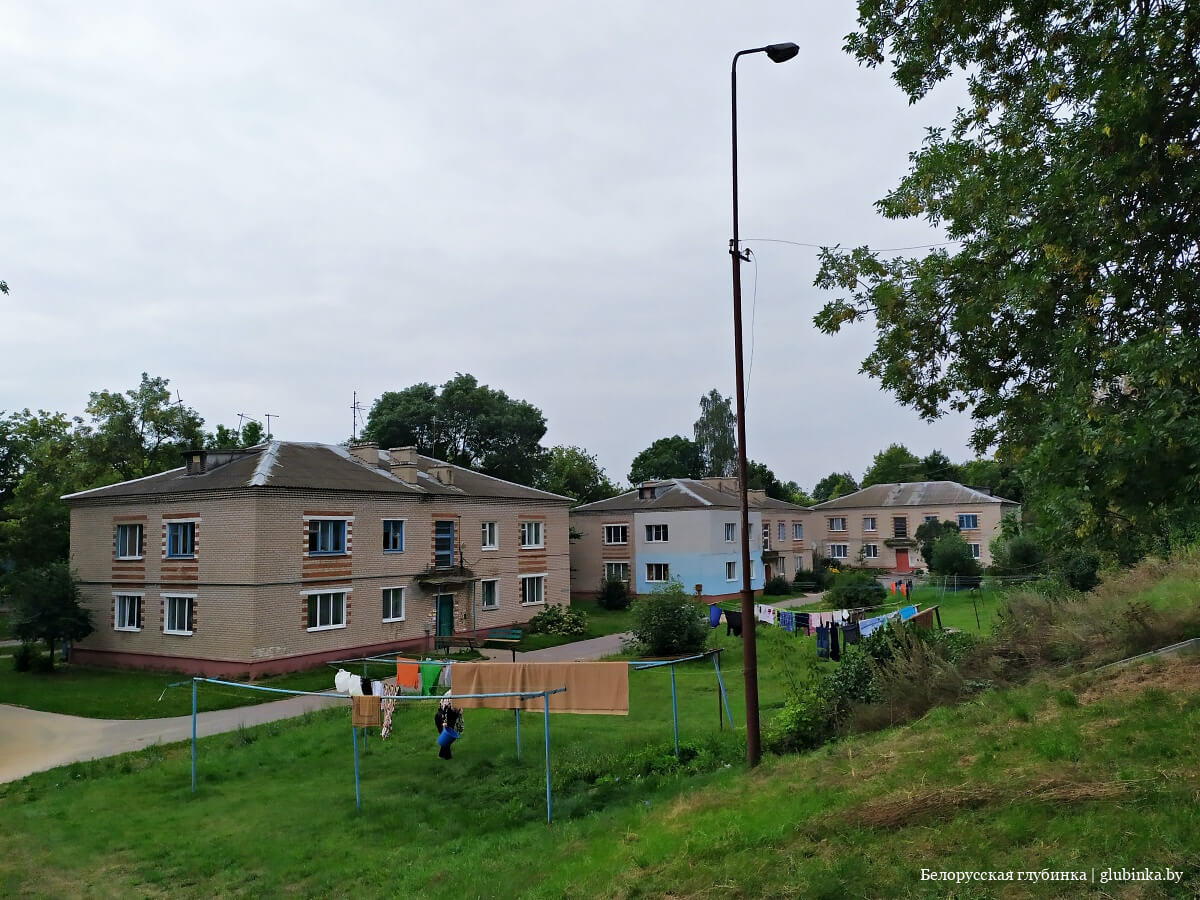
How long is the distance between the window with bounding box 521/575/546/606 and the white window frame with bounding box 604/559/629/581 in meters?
11.2

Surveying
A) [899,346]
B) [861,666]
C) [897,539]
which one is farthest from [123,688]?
[897,539]

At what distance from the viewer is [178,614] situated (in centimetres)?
2706

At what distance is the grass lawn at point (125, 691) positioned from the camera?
21.6 m

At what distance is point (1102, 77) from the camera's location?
8.61 metres

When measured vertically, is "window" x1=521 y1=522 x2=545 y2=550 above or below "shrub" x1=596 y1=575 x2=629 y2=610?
above

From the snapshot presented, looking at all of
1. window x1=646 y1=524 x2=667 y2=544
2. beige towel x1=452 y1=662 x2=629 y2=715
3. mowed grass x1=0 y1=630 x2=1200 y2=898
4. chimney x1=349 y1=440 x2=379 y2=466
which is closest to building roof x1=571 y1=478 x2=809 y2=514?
window x1=646 y1=524 x2=667 y2=544

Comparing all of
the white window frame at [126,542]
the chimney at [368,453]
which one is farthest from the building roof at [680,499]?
the white window frame at [126,542]

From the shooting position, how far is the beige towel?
12.8 meters

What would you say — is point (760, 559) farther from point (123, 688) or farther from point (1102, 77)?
point (1102, 77)

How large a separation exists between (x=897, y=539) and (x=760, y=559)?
1746cm

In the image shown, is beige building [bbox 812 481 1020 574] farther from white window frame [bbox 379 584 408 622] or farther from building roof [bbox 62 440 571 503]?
white window frame [bbox 379 584 408 622]

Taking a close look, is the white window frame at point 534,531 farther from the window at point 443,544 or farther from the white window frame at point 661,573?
the white window frame at point 661,573

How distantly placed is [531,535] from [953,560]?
25.5 metres

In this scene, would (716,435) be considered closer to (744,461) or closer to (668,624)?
(668,624)
